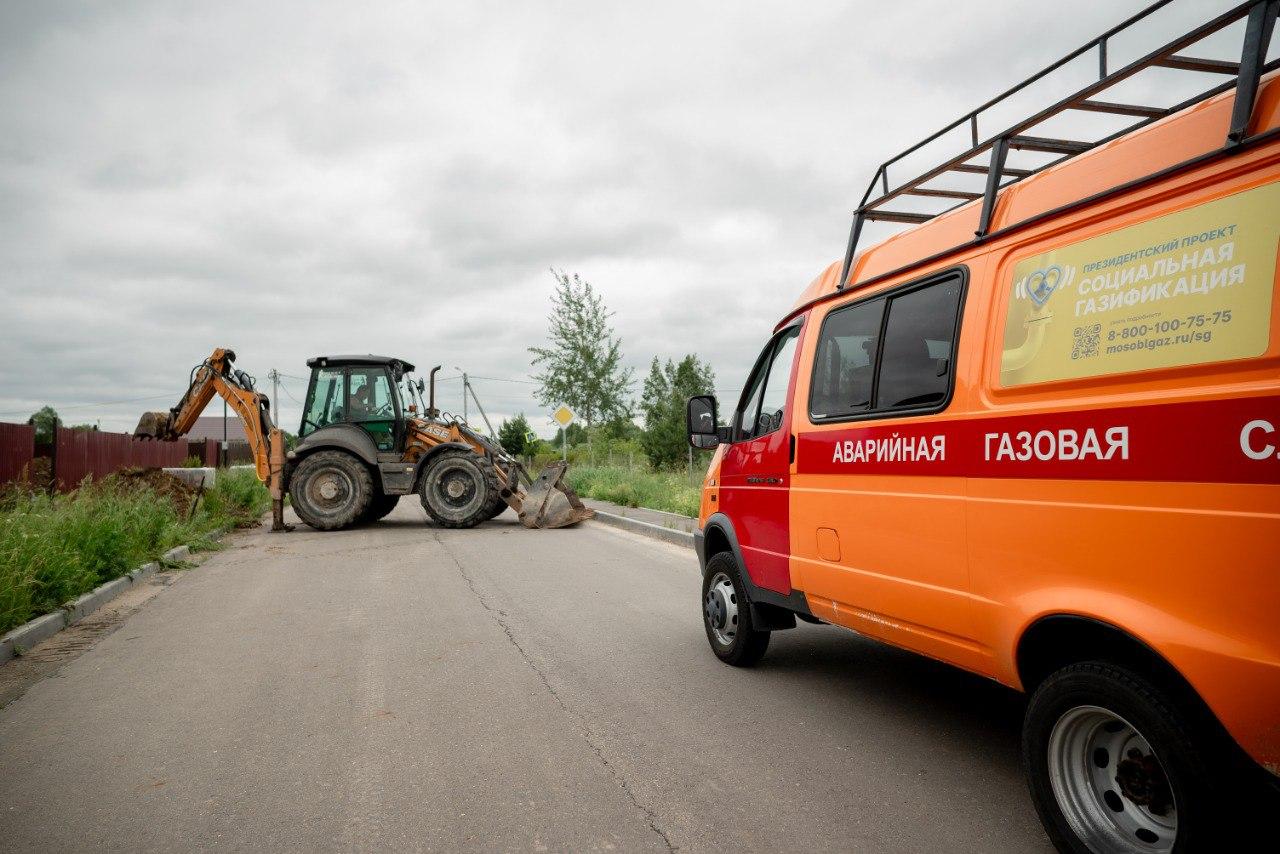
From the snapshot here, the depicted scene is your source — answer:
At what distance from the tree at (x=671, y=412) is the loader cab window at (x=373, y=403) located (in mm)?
17028

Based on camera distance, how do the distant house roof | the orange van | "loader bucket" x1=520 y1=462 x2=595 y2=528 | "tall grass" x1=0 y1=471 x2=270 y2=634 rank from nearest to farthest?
the orange van, "tall grass" x1=0 y1=471 x2=270 y2=634, "loader bucket" x1=520 y1=462 x2=595 y2=528, the distant house roof

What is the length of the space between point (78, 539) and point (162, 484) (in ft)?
19.1

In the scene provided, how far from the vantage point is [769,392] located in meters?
5.28

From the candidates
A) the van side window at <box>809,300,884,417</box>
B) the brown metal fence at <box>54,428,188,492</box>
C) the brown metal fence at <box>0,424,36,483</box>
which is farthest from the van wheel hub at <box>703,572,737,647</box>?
the brown metal fence at <box>0,424,36,483</box>

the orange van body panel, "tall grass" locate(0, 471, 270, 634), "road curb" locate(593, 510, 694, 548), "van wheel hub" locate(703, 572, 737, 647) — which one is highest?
the orange van body panel

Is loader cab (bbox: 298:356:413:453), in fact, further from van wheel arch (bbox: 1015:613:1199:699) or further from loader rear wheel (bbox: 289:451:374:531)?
van wheel arch (bbox: 1015:613:1199:699)

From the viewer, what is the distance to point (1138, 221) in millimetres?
2746

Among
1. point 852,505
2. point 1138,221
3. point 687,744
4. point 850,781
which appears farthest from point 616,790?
point 1138,221

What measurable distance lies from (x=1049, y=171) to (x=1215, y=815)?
2.24 metres

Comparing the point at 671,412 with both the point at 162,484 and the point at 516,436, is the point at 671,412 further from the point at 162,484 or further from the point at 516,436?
the point at 162,484

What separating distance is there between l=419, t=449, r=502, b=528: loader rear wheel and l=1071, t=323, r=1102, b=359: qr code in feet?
42.0

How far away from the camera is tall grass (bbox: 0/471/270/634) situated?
6879mm

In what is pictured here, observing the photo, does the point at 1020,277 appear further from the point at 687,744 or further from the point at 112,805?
the point at 112,805

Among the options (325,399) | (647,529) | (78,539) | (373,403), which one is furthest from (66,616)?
(325,399)
